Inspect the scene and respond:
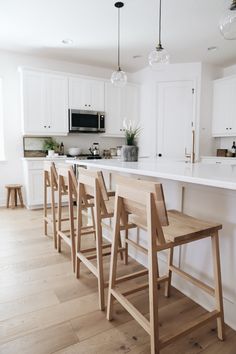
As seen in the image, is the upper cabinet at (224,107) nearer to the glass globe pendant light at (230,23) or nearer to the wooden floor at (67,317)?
the glass globe pendant light at (230,23)

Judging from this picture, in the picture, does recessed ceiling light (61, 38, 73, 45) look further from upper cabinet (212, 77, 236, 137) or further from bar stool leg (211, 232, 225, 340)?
bar stool leg (211, 232, 225, 340)

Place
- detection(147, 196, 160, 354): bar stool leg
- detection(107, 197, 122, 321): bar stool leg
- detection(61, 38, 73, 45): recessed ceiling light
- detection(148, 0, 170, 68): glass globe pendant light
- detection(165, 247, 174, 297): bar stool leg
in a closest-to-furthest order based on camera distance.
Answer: detection(147, 196, 160, 354): bar stool leg → detection(107, 197, 122, 321): bar stool leg → detection(165, 247, 174, 297): bar stool leg → detection(148, 0, 170, 68): glass globe pendant light → detection(61, 38, 73, 45): recessed ceiling light

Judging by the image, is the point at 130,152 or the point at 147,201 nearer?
the point at 147,201

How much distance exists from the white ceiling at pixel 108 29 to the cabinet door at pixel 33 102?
1.63ft

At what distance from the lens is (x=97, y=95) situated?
4.80 meters

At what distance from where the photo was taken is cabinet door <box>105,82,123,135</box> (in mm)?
4938

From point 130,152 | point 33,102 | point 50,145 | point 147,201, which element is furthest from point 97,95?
point 147,201

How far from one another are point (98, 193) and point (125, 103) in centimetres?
393

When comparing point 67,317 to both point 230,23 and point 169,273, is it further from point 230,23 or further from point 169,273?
point 230,23

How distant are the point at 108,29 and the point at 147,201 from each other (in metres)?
3.24

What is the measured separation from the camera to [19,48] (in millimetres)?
4133

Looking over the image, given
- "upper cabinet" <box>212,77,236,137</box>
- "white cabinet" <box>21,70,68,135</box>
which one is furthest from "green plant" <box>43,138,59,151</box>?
"upper cabinet" <box>212,77,236,137</box>

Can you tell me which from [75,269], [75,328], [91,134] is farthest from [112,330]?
[91,134]

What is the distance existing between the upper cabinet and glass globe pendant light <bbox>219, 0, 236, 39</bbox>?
118 inches
